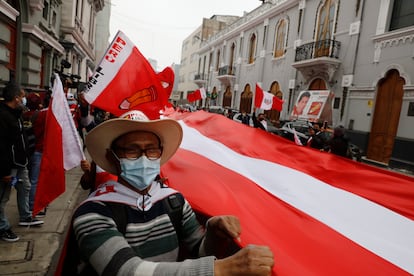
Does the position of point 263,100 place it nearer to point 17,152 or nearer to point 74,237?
point 17,152

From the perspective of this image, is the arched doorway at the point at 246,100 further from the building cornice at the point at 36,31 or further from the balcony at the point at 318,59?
the building cornice at the point at 36,31

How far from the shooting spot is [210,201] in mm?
2092

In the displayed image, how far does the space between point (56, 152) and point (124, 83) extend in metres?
0.85

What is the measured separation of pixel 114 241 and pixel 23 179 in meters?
3.21

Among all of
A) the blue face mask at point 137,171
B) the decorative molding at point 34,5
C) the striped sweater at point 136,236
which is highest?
the decorative molding at point 34,5

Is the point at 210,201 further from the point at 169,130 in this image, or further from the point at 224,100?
the point at 224,100

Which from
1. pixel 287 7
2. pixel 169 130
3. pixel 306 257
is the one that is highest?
pixel 287 7

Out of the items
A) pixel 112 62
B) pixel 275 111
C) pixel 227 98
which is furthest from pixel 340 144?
pixel 227 98

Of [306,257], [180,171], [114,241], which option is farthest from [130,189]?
[180,171]

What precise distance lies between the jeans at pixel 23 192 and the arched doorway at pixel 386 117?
13.0m

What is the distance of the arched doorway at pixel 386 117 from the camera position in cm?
1256

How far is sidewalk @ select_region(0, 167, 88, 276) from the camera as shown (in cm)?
312

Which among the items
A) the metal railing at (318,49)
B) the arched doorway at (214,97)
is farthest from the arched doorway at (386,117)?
the arched doorway at (214,97)

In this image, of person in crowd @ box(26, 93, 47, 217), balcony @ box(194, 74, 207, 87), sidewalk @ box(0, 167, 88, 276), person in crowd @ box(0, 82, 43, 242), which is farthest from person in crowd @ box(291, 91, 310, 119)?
balcony @ box(194, 74, 207, 87)
